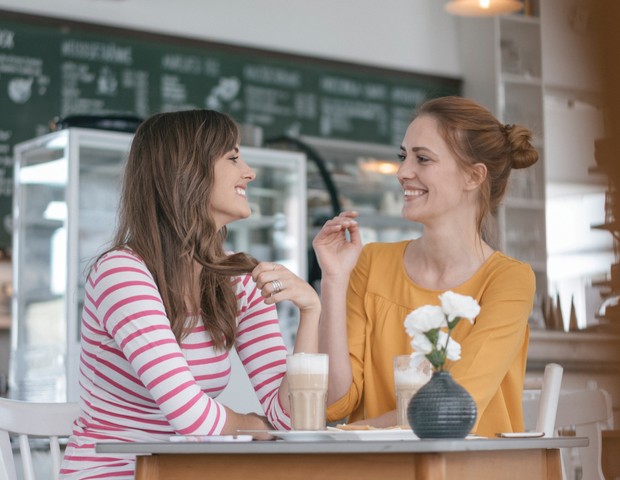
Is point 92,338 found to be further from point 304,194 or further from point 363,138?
point 363,138

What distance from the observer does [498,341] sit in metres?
1.91

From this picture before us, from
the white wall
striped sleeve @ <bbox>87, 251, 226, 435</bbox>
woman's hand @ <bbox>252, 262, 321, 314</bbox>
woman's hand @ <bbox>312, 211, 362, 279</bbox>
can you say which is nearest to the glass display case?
the white wall

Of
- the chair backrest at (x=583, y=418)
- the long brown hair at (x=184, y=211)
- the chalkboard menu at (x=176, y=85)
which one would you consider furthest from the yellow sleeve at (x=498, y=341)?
the chalkboard menu at (x=176, y=85)

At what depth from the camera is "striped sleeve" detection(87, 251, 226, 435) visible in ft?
5.36

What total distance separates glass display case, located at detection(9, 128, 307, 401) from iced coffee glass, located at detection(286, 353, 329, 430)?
2.98 metres

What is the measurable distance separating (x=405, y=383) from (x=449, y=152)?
701mm

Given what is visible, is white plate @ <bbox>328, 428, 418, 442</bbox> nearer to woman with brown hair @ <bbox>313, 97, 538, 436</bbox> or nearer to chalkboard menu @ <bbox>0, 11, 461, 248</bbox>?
woman with brown hair @ <bbox>313, 97, 538, 436</bbox>

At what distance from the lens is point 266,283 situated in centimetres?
174

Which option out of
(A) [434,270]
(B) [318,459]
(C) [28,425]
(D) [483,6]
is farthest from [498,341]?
(D) [483,6]

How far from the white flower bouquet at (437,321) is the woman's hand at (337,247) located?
710 mm

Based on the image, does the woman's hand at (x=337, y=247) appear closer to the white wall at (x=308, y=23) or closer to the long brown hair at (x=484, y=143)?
the long brown hair at (x=484, y=143)

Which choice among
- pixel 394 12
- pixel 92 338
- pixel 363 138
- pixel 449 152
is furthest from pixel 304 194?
pixel 92 338

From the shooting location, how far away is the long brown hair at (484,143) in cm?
215

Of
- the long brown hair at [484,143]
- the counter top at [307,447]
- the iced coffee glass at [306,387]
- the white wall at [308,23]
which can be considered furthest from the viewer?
the white wall at [308,23]
